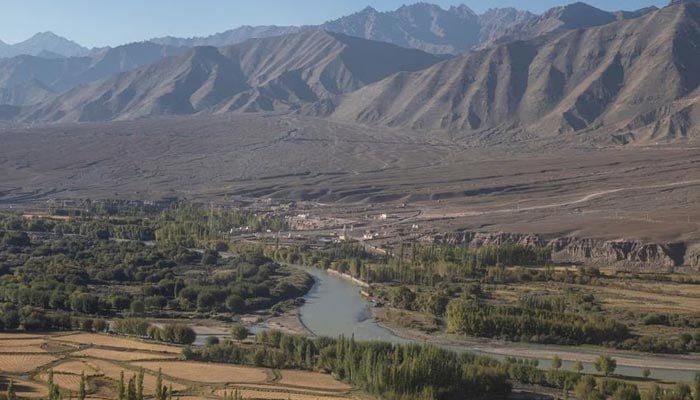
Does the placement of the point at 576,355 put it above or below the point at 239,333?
below

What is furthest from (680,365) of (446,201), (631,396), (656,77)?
(656,77)

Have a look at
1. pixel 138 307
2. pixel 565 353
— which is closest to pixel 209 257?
pixel 138 307

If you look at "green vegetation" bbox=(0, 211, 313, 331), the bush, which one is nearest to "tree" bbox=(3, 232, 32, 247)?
"green vegetation" bbox=(0, 211, 313, 331)

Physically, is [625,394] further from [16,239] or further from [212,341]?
[16,239]

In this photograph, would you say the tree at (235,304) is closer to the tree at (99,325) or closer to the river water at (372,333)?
the river water at (372,333)

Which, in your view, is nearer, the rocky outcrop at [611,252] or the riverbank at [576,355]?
the riverbank at [576,355]

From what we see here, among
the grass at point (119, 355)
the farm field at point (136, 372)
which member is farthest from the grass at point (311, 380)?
the grass at point (119, 355)

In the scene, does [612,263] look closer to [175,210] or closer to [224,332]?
[224,332]

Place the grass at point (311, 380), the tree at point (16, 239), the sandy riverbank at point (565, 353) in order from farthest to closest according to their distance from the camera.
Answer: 1. the tree at point (16, 239)
2. the sandy riverbank at point (565, 353)
3. the grass at point (311, 380)
